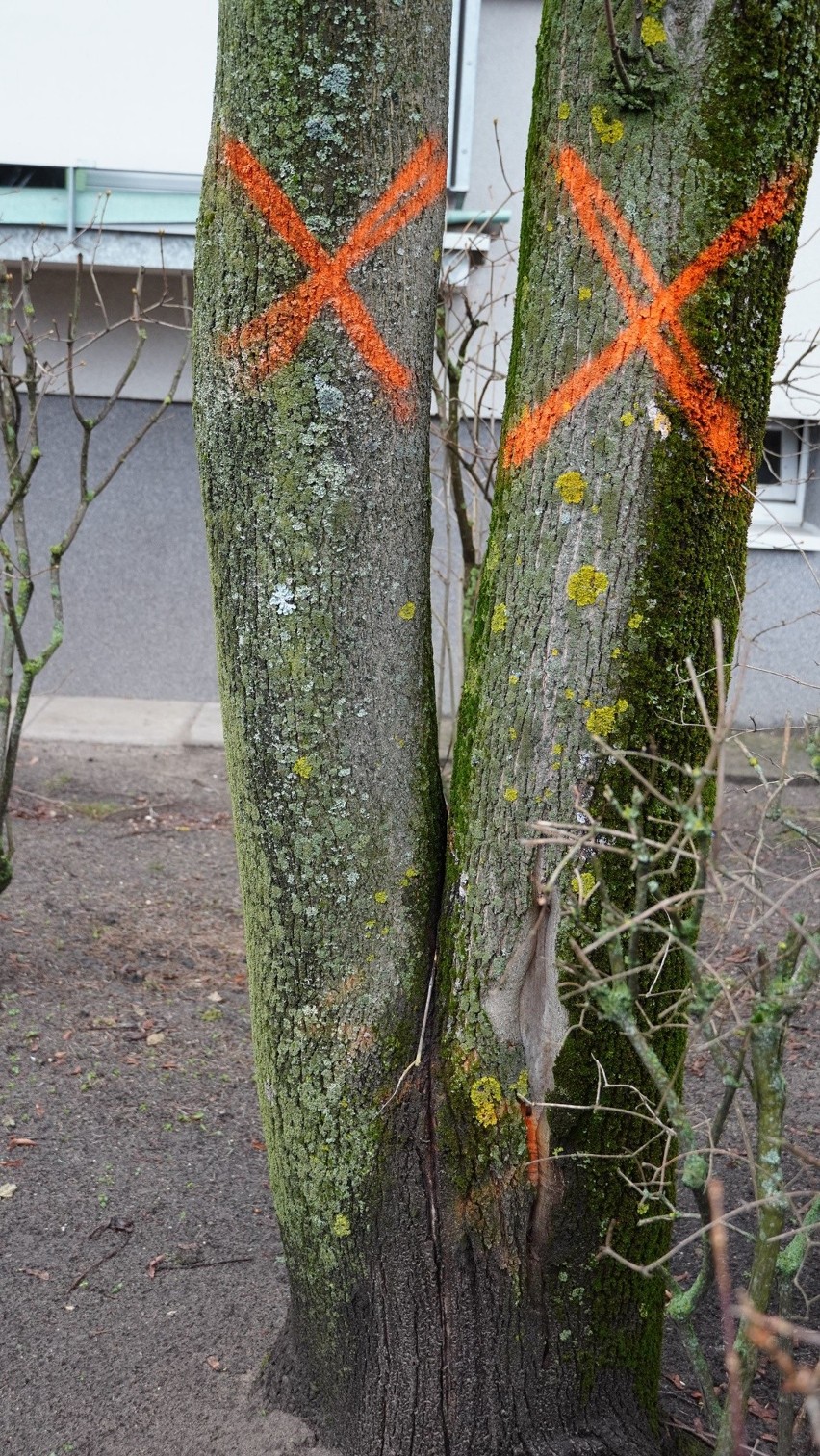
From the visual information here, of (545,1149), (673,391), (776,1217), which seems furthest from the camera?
(545,1149)

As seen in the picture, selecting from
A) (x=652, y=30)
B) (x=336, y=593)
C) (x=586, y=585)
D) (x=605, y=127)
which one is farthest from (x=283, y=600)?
(x=652, y=30)

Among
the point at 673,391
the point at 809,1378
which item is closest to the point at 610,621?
the point at 673,391

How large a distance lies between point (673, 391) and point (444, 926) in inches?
38.0

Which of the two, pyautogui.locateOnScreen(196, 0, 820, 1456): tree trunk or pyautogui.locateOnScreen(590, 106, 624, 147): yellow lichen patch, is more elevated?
pyautogui.locateOnScreen(590, 106, 624, 147): yellow lichen patch

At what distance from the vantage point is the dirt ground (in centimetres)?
258

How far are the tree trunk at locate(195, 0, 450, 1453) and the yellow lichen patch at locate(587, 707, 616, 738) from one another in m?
0.34

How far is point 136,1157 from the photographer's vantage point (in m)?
3.47

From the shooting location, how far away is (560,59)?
203cm

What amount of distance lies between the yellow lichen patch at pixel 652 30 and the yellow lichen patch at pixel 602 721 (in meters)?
1.02

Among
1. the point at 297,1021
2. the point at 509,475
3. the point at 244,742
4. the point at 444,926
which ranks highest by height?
the point at 509,475

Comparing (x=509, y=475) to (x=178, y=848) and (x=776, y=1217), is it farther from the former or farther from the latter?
(x=178, y=848)

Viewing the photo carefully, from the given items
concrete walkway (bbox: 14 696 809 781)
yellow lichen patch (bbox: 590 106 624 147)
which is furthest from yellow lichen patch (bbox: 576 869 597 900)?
concrete walkway (bbox: 14 696 809 781)

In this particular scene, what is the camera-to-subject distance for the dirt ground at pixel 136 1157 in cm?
258

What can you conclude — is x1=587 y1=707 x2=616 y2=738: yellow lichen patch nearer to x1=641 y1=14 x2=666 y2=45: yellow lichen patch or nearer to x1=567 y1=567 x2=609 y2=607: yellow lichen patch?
x1=567 y1=567 x2=609 y2=607: yellow lichen patch
